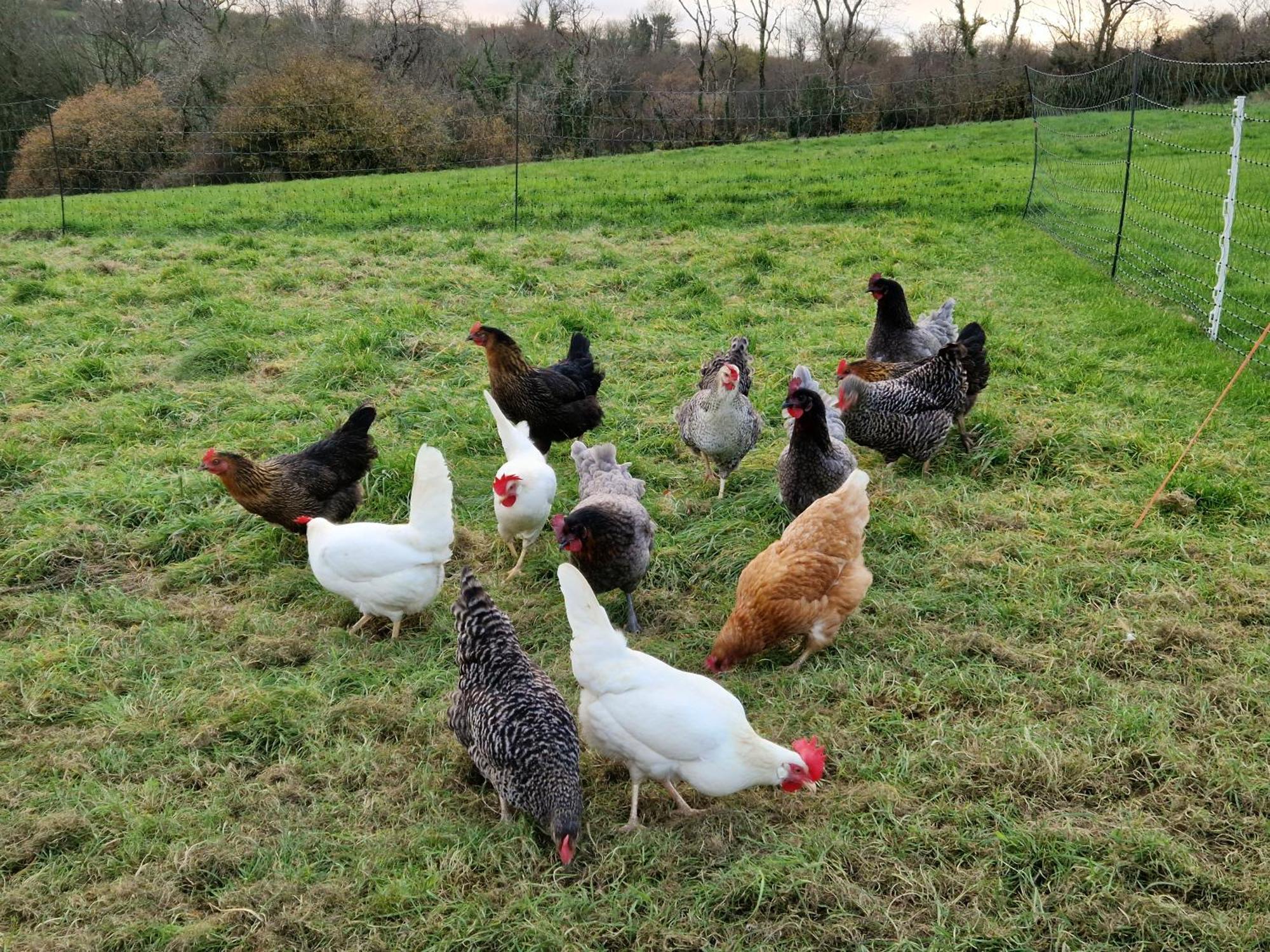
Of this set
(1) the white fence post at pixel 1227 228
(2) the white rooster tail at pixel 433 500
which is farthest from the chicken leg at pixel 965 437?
(2) the white rooster tail at pixel 433 500

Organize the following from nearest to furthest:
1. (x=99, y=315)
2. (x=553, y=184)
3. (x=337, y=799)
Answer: (x=337, y=799), (x=99, y=315), (x=553, y=184)

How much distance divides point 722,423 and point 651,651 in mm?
1587

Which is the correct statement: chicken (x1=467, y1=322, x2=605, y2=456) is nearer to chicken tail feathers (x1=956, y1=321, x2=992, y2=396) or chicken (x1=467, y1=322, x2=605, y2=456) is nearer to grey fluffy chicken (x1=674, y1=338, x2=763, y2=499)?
grey fluffy chicken (x1=674, y1=338, x2=763, y2=499)

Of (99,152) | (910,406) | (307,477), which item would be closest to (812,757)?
(910,406)

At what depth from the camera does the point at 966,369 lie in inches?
213

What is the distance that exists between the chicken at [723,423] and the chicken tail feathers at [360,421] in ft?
6.17

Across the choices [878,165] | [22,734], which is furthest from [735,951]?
[878,165]

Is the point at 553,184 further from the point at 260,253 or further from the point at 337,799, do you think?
the point at 337,799

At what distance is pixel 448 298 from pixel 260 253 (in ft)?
11.1

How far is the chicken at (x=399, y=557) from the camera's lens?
12.5 ft

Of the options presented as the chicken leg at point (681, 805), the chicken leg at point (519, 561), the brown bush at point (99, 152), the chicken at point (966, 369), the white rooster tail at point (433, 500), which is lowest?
the chicken leg at point (681, 805)

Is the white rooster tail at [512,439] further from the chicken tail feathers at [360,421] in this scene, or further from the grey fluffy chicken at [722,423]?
the grey fluffy chicken at [722,423]

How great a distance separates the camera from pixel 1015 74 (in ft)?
73.7

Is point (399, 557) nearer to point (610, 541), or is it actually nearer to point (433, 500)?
point (433, 500)
